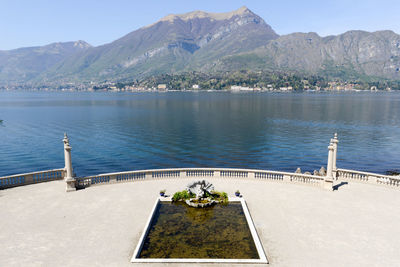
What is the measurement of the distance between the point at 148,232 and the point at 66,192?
11.3 metres

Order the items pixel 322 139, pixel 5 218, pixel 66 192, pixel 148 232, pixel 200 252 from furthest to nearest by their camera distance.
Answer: pixel 322 139, pixel 66 192, pixel 5 218, pixel 148 232, pixel 200 252

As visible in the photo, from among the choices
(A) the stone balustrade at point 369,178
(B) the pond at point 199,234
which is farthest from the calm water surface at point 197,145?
(B) the pond at point 199,234

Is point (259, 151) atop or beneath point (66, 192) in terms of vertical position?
beneath

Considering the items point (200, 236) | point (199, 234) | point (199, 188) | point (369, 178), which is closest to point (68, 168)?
point (199, 188)

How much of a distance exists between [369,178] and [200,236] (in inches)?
796

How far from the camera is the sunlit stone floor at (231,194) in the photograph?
15.7 meters

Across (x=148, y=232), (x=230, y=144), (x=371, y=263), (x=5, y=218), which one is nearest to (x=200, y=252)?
(x=148, y=232)

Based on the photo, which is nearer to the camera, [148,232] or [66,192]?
[148,232]

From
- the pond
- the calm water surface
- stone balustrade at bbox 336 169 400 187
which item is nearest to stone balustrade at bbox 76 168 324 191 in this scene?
stone balustrade at bbox 336 169 400 187

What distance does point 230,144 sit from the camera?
72.2 m

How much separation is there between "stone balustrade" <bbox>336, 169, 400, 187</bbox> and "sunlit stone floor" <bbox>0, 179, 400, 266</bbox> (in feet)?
4.24

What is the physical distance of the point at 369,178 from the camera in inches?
1115

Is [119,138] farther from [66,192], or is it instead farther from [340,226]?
[340,226]

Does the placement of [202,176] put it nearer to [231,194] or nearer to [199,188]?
[231,194]
